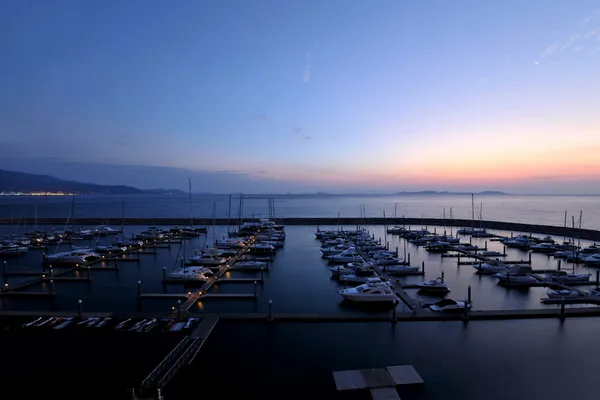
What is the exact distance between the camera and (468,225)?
237 ft

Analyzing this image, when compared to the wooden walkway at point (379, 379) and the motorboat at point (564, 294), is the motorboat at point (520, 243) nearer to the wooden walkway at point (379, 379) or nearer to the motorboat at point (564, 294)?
the motorboat at point (564, 294)

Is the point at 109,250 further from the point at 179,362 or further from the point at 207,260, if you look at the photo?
the point at 179,362

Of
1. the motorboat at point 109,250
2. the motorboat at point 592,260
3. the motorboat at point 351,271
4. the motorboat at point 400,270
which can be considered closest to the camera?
the motorboat at point 351,271

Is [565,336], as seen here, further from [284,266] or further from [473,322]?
[284,266]

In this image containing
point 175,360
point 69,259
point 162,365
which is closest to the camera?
point 162,365

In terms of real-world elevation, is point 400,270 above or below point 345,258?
below

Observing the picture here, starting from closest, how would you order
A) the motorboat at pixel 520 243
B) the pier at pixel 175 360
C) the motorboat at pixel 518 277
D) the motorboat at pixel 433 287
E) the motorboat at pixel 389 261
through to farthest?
the pier at pixel 175 360
the motorboat at pixel 433 287
the motorboat at pixel 518 277
the motorboat at pixel 389 261
the motorboat at pixel 520 243

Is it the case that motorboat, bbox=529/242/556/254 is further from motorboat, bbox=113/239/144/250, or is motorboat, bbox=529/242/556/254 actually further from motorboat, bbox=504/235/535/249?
motorboat, bbox=113/239/144/250

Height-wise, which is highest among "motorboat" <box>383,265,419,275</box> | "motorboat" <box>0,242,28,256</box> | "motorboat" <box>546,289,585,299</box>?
"motorboat" <box>546,289,585,299</box>

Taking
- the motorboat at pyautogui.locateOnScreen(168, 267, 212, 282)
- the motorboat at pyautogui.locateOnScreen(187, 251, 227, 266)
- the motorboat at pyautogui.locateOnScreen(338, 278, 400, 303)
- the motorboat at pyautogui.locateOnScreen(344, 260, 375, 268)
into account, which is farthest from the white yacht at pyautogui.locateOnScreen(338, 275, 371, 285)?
the motorboat at pyautogui.locateOnScreen(187, 251, 227, 266)

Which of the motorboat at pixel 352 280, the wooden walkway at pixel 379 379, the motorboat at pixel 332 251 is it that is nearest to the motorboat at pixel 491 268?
the motorboat at pixel 352 280

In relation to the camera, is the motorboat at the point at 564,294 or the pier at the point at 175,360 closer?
the pier at the point at 175,360

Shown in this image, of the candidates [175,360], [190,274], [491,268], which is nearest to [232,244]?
[190,274]

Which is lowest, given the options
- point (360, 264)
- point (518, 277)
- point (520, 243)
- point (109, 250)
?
point (109, 250)
